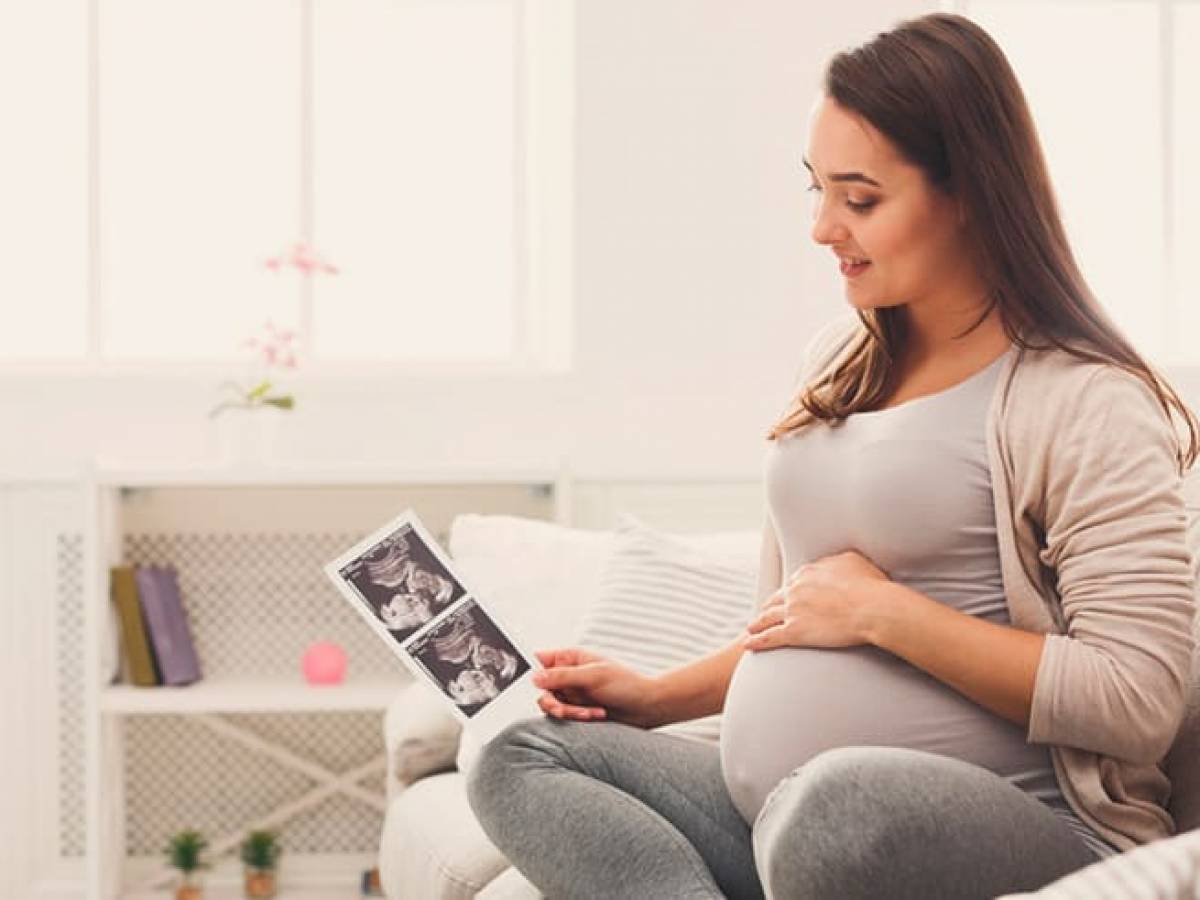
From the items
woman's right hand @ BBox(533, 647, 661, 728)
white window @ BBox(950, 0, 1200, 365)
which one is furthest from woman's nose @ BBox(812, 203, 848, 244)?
white window @ BBox(950, 0, 1200, 365)

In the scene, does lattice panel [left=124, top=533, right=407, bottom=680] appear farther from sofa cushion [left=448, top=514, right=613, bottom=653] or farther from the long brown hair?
the long brown hair

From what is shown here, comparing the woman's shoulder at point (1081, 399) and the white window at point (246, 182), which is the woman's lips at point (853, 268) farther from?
the white window at point (246, 182)

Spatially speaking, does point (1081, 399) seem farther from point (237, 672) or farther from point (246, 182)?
point (246, 182)

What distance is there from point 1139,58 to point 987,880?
3188 millimetres

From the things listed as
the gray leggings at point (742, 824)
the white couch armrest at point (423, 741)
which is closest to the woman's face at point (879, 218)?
the gray leggings at point (742, 824)

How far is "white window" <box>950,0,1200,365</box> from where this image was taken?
161 inches

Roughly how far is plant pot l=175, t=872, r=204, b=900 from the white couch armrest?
1.12m

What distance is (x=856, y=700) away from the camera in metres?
1.56

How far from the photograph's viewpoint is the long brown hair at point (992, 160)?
1605 millimetres

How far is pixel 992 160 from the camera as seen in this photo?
1.61m

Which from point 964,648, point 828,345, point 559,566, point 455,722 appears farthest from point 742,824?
point 559,566

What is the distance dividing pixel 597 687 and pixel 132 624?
1858 millimetres

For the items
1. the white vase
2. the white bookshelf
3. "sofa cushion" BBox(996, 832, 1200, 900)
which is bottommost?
the white bookshelf

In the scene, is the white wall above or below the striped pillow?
above
